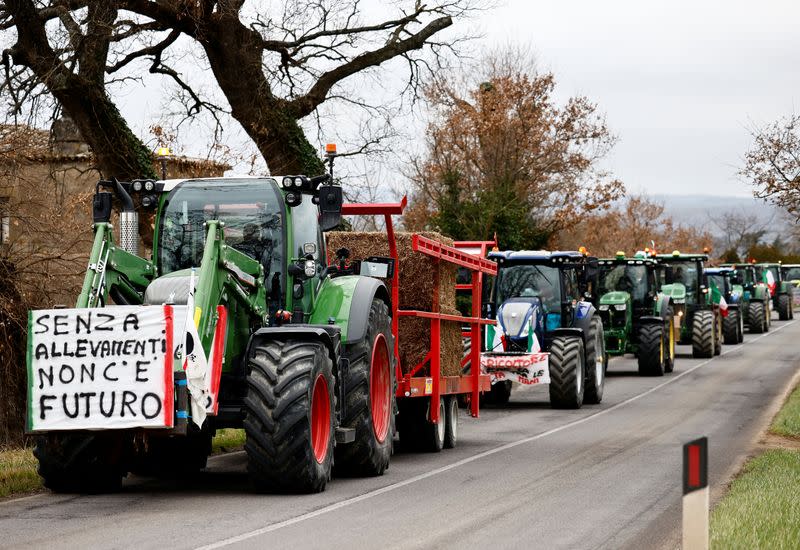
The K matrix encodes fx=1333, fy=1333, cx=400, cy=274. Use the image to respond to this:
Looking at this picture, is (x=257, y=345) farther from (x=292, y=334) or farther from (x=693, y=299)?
(x=693, y=299)

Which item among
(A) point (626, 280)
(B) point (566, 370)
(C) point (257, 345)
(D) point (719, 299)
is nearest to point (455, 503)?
(C) point (257, 345)

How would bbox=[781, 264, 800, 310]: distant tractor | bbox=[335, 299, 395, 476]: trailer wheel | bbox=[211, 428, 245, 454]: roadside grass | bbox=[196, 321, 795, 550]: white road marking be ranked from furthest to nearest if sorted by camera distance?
1. bbox=[781, 264, 800, 310]: distant tractor
2. bbox=[211, 428, 245, 454]: roadside grass
3. bbox=[335, 299, 395, 476]: trailer wheel
4. bbox=[196, 321, 795, 550]: white road marking

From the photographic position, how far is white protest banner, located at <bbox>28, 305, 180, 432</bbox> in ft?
35.0

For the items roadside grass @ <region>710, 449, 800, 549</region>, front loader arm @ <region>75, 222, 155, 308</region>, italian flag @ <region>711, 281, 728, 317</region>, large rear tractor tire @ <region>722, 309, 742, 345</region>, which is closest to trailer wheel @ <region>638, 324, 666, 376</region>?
italian flag @ <region>711, 281, 728, 317</region>

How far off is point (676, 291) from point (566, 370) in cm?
1581

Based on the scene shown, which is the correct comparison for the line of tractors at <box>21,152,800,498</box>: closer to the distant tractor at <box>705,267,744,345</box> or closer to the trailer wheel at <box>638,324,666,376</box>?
the trailer wheel at <box>638,324,666,376</box>

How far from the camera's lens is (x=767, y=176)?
78.2 feet

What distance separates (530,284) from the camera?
2345 centimetres

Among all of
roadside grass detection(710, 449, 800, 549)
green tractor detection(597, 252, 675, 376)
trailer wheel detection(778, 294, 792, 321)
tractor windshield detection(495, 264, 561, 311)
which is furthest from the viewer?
trailer wheel detection(778, 294, 792, 321)

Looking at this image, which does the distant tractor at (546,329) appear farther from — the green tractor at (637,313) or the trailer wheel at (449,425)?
the green tractor at (637,313)

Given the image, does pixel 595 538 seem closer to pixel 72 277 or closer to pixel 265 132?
pixel 72 277

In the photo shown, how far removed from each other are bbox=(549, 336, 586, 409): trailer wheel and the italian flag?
68.3 feet

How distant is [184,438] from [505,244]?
24688 mm

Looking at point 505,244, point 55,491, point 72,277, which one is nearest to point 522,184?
point 505,244
